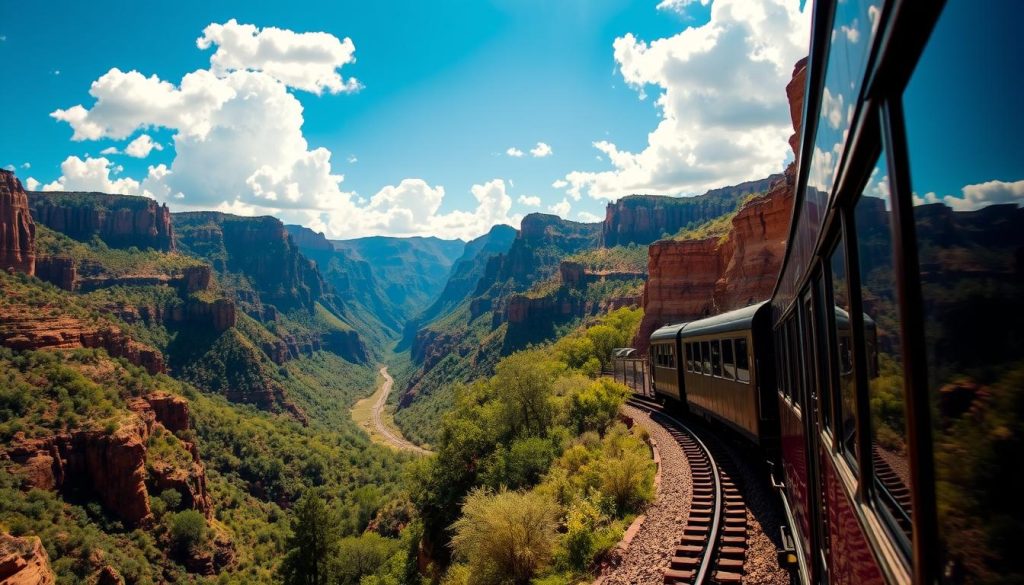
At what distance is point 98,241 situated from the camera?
140 meters

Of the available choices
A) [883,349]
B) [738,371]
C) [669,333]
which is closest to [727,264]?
[669,333]

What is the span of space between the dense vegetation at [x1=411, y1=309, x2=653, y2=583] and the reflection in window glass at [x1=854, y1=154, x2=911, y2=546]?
8979mm

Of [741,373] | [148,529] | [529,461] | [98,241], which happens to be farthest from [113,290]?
[741,373]

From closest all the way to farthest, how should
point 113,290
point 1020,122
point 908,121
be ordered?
point 1020,122, point 908,121, point 113,290

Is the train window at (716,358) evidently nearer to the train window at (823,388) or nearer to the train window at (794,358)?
the train window at (794,358)

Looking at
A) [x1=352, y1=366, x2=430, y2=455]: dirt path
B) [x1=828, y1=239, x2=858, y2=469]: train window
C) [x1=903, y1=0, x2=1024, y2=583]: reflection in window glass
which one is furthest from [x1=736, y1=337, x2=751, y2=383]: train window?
[x1=352, y1=366, x2=430, y2=455]: dirt path

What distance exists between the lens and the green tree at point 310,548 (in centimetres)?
3459

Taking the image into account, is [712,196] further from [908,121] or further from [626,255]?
[908,121]

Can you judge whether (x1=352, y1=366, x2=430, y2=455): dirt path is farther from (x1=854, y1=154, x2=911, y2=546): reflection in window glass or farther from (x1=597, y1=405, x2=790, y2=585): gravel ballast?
(x1=854, y1=154, x2=911, y2=546): reflection in window glass

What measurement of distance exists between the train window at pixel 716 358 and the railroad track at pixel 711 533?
89.8 inches

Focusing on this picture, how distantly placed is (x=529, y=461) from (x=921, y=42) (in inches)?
727

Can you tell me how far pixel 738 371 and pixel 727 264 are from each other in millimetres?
40336

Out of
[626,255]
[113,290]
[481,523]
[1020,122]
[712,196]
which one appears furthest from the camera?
[712,196]

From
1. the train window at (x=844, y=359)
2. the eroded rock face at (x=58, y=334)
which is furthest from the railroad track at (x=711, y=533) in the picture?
the eroded rock face at (x=58, y=334)
